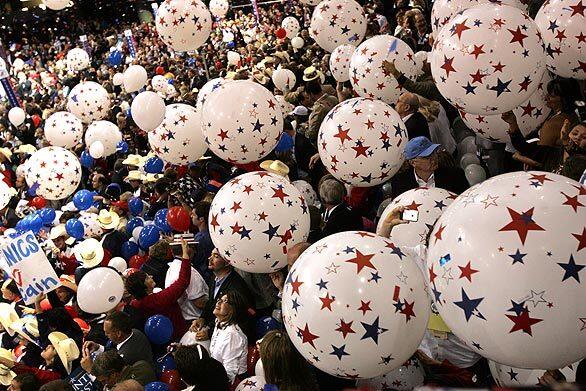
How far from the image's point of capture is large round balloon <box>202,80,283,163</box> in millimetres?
5645

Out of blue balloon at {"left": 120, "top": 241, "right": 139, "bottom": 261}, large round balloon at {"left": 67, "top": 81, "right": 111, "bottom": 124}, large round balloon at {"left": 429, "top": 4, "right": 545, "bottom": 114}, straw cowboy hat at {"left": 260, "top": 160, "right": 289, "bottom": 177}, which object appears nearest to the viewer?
large round balloon at {"left": 429, "top": 4, "right": 545, "bottom": 114}

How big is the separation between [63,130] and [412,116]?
681 cm

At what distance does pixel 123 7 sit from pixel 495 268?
41558 millimetres

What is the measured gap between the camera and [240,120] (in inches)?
222

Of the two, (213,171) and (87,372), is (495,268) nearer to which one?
(87,372)

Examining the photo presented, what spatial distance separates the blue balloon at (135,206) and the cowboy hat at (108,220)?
304 mm

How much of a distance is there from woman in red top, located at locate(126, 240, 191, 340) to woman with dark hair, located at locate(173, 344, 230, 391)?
4.71 feet

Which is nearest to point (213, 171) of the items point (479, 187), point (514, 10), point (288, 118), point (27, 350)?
point (288, 118)

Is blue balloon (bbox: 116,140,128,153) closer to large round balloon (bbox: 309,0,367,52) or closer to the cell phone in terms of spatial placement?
large round balloon (bbox: 309,0,367,52)

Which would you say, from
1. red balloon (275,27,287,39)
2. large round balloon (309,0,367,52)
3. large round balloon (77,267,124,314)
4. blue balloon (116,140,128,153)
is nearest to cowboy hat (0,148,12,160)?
blue balloon (116,140,128,153)

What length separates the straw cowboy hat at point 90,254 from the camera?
6023mm

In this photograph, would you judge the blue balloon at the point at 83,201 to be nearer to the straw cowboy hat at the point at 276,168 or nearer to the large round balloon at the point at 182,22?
the large round balloon at the point at 182,22

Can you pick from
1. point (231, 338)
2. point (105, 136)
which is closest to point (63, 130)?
point (105, 136)

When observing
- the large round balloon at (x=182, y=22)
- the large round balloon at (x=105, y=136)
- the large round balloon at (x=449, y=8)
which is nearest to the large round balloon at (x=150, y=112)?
the large round balloon at (x=182, y=22)
